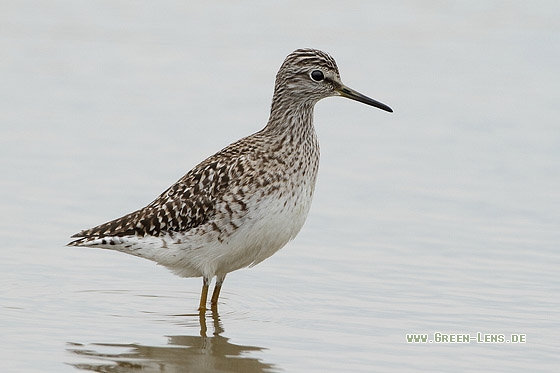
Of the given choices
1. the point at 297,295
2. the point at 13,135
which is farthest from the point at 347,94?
the point at 13,135

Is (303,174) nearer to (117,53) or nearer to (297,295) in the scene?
(297,295)

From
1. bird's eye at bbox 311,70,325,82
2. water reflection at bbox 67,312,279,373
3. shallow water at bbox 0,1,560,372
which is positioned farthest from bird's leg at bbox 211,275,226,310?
bird's eye at bbox 311,70,325,82

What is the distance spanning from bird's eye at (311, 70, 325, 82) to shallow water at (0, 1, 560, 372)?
6.52 ft

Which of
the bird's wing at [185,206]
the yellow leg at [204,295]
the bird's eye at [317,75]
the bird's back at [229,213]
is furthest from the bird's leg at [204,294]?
the bird's eye at [317,75]

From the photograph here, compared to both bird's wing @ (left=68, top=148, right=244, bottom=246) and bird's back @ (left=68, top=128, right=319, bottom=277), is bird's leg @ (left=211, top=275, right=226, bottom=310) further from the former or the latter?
bird's wing @ (left=68, top=148, right=244, bottom=246)

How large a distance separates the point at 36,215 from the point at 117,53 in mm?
7484

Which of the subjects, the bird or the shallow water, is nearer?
the shallow water

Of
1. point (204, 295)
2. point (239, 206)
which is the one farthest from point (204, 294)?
point (239, 206)

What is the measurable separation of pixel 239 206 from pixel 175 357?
5.57 feet

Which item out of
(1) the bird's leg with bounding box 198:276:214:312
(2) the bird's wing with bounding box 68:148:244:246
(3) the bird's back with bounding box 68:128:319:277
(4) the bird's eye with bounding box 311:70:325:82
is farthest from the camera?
(4) the bird's eye with bounding box 311:70:325:82

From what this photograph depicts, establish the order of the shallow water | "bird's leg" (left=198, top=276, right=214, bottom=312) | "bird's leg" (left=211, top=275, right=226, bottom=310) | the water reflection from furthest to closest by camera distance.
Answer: "bird's leg" (left=211, top=275, right=226, bottom=310) → "bird's leg" (left=198, top=276, right=214, bottom=312) → the shallow water → the water reflection

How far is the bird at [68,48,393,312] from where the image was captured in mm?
11875

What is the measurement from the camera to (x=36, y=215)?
47.5 feet

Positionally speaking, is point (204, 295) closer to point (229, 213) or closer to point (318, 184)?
point (229, 213)
